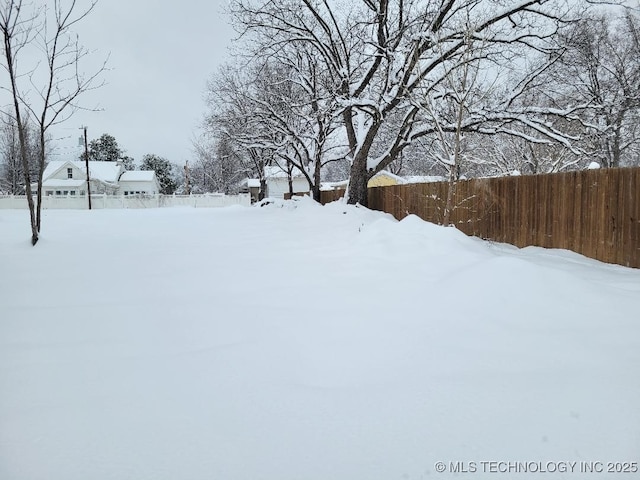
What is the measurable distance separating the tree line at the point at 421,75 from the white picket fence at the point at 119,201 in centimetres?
1657

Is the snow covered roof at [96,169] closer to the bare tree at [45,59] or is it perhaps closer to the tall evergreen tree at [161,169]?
the tall evergreen tree at [161,169]

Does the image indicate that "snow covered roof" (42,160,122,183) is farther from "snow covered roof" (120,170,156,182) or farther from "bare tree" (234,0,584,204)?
"bare tree" (234,0,584,204)

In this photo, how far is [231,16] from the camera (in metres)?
11.5

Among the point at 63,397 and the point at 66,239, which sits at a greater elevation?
the point at 66,239

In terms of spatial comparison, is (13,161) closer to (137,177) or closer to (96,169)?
(96,169)

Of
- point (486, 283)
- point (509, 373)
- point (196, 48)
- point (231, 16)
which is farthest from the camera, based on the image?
point (196, 48)

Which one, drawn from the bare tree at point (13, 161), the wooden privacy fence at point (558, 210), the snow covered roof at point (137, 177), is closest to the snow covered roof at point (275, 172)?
the snow covered roof at point (137, 177)

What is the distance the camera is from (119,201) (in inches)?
1286

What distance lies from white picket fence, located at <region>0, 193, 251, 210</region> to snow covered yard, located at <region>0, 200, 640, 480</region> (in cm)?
3057

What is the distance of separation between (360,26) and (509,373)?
38.3 ft

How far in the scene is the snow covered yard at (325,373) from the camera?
172cm

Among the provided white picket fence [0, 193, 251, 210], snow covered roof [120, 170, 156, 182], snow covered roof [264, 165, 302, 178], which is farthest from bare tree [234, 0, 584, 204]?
snow covered roof [120, 170, 156, 182]

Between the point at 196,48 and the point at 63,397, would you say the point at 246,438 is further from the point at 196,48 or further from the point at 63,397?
the point at 196,48

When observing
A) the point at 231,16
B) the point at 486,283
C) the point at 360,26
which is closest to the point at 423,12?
the point at 360,26
